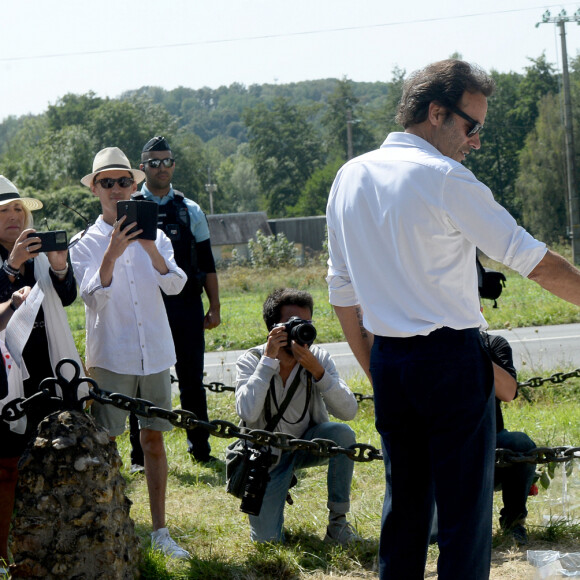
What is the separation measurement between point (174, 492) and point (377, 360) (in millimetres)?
3037

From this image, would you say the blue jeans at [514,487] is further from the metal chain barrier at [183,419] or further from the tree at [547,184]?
the tree at [547,184]

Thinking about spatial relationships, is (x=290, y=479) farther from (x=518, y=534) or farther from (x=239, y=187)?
(x=239, y=187)

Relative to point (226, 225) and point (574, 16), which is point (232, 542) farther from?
point (226, 225)

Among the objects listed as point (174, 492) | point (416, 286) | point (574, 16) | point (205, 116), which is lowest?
point (174, 492)

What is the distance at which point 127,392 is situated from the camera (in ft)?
15.7

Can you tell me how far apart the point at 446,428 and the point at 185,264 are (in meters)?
3.55

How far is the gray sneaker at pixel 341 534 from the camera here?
14.9 ft

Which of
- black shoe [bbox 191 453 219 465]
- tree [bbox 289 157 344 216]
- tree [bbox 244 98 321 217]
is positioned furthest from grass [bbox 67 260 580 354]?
tree [bbox 244 98 321 217]

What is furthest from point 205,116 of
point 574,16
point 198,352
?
point 198,352

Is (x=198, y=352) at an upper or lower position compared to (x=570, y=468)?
upper

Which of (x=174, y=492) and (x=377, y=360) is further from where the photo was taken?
A: (x=174, y=492)

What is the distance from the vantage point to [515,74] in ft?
248

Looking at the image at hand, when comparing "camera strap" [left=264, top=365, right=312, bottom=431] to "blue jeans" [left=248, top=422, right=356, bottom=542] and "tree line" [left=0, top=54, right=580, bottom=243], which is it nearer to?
"blue jeans" [left=248, top=422, right=356, bottom=542]

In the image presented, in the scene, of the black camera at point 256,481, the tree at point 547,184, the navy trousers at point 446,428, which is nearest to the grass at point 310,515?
the black camera at point 256,481
